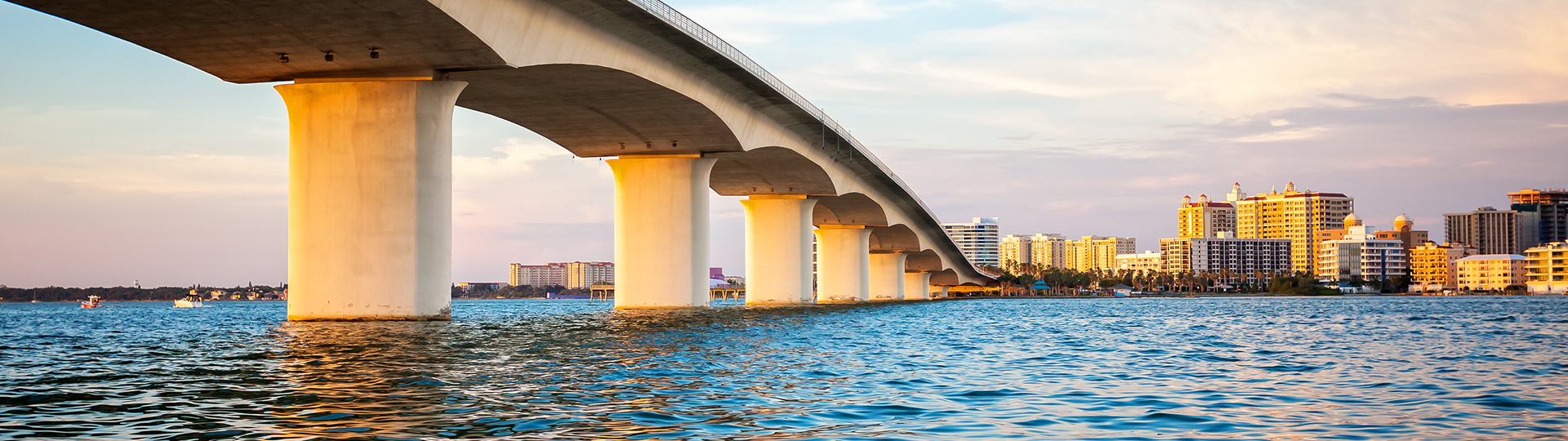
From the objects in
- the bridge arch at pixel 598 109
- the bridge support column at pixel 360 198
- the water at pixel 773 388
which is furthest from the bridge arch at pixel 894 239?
the water at pixel 773 388

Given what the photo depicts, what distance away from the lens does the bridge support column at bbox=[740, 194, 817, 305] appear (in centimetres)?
7094

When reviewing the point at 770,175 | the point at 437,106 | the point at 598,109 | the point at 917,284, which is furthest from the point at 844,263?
the point at 437,106

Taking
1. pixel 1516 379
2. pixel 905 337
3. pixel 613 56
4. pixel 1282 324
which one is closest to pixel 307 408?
pixel 1516 379

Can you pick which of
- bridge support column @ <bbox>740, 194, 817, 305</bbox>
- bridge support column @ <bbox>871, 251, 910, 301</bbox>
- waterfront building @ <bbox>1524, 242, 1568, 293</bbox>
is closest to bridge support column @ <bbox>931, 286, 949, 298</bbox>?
bridge support column @ <bbox>871, 251, 910, 301</bbox>

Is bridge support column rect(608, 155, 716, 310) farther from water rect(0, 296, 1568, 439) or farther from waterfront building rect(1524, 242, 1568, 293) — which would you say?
waterfront building rect(1524, 242, 1568, 293)

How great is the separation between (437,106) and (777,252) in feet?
130

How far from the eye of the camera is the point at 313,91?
31.8 metres

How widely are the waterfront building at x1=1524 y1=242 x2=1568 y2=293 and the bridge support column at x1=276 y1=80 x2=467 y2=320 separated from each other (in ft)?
610

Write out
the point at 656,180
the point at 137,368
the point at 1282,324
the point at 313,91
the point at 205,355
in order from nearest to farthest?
the point at 137,368 → the point at 205,355 → the point at 313,91 → the point at 1282,324 → the point at 656,180

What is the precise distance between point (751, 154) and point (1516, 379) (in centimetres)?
4472

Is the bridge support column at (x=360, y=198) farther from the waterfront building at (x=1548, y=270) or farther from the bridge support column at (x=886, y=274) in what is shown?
the waterfront building at (x=1548, y=270)

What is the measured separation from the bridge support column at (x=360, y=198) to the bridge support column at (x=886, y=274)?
264ft

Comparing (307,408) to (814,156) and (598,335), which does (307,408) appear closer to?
(598,335)

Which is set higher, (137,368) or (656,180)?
(656,180)
